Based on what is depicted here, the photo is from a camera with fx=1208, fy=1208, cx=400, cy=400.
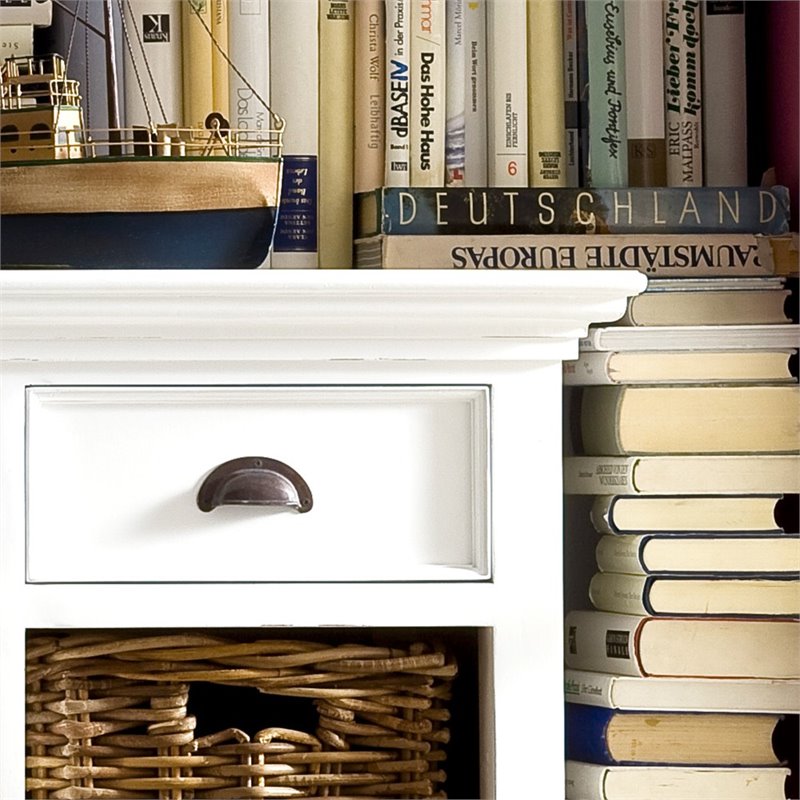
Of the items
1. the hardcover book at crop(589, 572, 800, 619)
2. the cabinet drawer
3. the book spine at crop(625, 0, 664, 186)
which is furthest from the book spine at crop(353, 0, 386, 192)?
the hardcover book at crop(589, 572, 800, 619)

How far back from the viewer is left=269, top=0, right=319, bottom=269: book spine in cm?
102

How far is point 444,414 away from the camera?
2.59 ft

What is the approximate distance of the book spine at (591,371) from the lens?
0.85 m

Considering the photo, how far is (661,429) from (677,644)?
0.48ft

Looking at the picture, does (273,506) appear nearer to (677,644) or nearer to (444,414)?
(444,414)

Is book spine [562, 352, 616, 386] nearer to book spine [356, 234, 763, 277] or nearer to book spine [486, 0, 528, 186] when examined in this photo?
book spine [356, 234, 763, 277]

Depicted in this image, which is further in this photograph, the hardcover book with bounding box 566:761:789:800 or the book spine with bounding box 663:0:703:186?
the book spine with bounding box 663:0:703:186

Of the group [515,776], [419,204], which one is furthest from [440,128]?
[515,776]

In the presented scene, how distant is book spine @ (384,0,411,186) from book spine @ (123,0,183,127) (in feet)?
0.59

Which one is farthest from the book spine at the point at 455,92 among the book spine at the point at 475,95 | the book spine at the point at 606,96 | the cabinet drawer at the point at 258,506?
Result: the cabinet drawer at the point at 258,506

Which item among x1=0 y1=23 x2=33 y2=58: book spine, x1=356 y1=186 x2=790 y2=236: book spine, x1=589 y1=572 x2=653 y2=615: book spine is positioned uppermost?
x1=0 y1=23 x2=33 y2=58: book spine

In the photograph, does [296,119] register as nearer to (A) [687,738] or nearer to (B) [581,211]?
(B) [581,211]

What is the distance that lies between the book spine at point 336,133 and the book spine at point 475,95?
10cm

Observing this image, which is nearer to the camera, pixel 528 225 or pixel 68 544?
pixel 68 544
